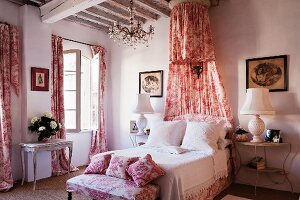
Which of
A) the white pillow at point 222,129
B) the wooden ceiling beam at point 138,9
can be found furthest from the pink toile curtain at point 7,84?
the white pillow at point 222,129

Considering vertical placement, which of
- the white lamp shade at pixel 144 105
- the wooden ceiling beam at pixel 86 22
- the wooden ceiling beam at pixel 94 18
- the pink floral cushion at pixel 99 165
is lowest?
the pink floral cushion at pixel 99 165

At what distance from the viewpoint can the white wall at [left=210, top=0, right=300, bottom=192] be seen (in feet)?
13.0

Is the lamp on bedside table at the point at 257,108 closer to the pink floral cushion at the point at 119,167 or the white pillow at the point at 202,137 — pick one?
the white pillow at the point at 202,137

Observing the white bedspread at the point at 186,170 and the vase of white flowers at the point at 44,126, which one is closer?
the white bedspread at the point at 186,170

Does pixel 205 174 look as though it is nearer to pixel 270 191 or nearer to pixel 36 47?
pixel 270 191

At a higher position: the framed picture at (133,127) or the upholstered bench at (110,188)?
the framed picture at (133,127)

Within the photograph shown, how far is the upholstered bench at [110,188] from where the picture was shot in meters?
2.75

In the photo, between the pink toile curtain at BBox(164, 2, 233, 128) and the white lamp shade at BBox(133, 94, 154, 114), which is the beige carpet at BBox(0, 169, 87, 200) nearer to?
the white lamp shade at BBox(133, 94, 154, 114)

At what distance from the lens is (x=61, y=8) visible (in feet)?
14.4

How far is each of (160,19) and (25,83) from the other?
2.76 metres

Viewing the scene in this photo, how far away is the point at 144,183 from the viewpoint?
112 inches

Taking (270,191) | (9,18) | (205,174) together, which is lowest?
(270,191)

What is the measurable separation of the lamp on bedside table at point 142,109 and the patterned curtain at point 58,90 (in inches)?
56.0

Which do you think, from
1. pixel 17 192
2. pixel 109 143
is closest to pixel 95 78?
pixel 109 143
